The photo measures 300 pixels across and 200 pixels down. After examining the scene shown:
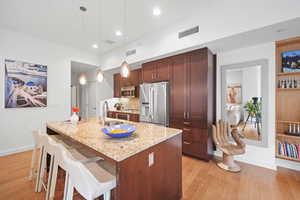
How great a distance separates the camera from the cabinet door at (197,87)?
2.73 meters

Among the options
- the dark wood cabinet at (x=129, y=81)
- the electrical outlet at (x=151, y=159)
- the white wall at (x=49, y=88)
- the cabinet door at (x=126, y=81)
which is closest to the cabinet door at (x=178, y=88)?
the dark wood cabinet at (x=129, y=81)

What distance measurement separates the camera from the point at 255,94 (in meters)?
2.69

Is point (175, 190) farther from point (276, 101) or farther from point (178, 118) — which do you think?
point (276, 101)

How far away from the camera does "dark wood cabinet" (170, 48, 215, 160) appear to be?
2.72 meters

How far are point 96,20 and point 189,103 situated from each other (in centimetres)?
275

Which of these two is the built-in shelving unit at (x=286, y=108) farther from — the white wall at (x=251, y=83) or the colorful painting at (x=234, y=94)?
the colorful painting at (x=234, y=94)

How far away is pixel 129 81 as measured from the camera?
4785 mm

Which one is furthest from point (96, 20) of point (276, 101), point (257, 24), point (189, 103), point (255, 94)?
point (276, 101)

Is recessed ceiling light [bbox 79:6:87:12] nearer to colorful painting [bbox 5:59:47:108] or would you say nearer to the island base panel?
Result: colorful painting [bbox 5:59:47:108]

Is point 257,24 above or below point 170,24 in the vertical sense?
below

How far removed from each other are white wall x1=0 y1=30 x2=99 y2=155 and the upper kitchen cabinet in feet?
8.09

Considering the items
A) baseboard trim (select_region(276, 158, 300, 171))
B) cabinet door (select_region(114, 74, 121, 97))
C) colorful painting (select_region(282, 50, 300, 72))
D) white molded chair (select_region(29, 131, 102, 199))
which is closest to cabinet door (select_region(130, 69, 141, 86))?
cabinet door (select_region(114, 74, 121, 97))

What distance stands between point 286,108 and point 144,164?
3.00 meters

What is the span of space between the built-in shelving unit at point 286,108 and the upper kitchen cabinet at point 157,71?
2.15 m
